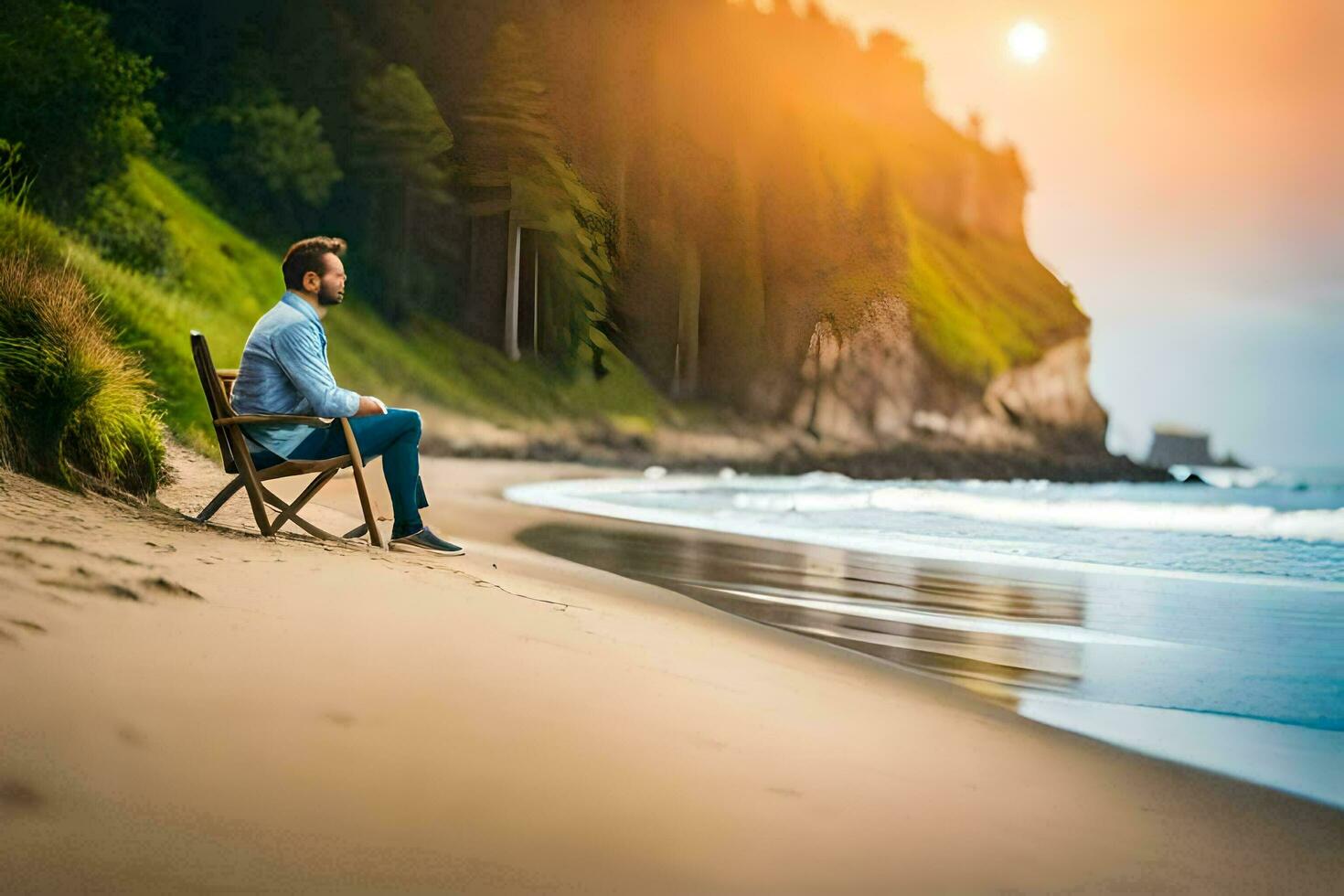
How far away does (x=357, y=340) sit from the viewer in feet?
57.4

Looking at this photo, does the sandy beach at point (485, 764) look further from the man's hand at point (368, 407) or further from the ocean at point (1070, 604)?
the man's hand at point (368, 407)

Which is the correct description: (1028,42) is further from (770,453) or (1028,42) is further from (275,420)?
(275,420)

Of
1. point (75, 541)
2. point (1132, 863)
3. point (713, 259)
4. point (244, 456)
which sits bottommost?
point (1132, 863)

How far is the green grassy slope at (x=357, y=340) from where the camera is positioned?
1140 centimetres

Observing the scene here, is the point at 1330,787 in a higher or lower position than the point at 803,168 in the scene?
lower

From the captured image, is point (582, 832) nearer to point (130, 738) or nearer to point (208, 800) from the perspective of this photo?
point (208, 800)

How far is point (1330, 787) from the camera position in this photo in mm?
2248

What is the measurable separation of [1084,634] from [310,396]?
2.40 meters

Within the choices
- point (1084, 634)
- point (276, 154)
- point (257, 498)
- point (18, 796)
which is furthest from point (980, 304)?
point (18, 796)

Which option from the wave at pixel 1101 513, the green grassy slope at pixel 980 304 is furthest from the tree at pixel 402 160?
the green grassy slope at pixel 980 304

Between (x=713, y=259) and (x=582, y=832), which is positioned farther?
(x=713, y=259)

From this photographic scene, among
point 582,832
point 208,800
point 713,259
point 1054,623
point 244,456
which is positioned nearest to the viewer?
point 208,800

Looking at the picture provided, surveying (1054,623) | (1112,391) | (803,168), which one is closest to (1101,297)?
(1112,391)

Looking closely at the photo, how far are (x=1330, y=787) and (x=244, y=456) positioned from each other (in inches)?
103
